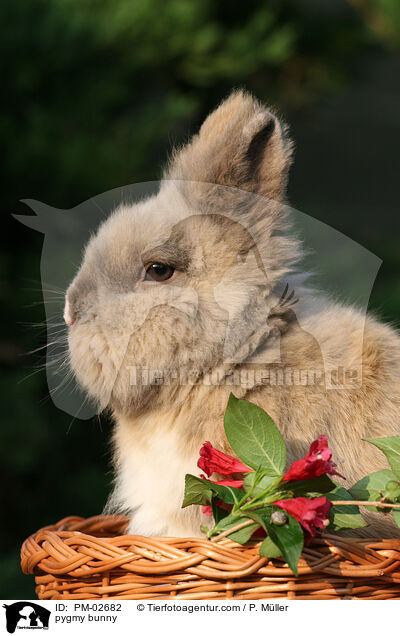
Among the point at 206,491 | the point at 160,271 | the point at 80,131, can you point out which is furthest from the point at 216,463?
the point at 80,131

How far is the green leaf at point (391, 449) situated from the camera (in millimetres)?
956

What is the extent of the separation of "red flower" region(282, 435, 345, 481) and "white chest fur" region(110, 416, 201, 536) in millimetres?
196

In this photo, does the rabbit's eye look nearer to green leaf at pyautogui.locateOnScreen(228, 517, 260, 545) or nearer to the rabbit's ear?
the rabbit's ear

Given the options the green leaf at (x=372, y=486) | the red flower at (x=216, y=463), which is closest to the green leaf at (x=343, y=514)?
the green leaf at (x=372, y=486)

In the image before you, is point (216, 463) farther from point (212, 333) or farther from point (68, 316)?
point (68, 316)

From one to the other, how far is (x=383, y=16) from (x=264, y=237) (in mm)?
3187

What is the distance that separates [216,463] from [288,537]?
0.49 feet

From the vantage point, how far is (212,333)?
1087 mm

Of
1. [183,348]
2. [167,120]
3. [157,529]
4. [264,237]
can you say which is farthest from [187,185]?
[167,120]

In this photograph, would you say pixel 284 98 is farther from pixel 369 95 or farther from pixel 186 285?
pixel 186 285

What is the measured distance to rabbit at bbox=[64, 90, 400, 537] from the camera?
1.08 metres

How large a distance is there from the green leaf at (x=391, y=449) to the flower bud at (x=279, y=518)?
0.17 m
